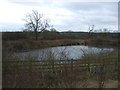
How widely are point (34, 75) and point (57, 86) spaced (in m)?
0.47

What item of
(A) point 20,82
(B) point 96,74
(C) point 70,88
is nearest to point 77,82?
(C) point 70,88

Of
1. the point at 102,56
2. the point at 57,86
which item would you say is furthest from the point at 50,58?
the point at 102,56

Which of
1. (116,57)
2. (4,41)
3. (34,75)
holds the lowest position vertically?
(34,75)

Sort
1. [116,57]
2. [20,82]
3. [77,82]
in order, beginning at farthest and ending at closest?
1. [116,57]
2. [77,82]
3. [20,82]

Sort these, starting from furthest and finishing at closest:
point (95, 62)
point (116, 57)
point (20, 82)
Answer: point (116, 57), point (95, 62), point (20, 82)

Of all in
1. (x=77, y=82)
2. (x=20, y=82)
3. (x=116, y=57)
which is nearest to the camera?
(x=20, y=82)

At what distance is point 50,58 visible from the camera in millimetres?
3303

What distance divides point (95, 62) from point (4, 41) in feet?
6.79

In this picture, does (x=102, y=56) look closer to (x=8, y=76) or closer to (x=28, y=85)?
(x=28, y=85)

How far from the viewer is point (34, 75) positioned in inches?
112

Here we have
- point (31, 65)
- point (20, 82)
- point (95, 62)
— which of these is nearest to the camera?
point (20, 82)

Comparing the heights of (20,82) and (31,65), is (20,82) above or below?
below

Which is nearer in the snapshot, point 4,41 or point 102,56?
point 4,41

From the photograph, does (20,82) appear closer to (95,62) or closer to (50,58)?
(50,58)
